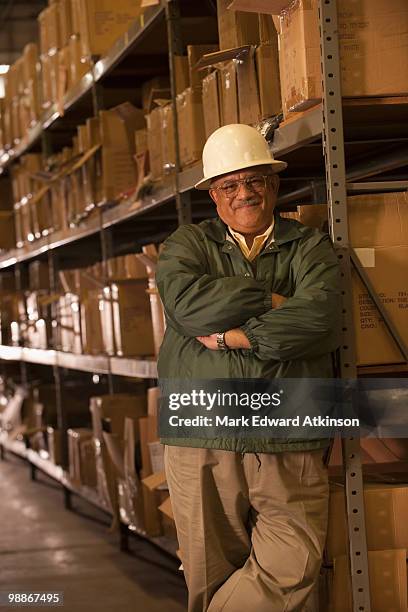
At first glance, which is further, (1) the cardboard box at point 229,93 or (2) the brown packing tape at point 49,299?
(2) the brown packing tape at point 49,299

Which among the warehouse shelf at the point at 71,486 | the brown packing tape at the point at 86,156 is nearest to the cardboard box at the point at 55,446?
the warehouse shelf at the point at 71,486

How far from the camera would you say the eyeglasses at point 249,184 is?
315 cm

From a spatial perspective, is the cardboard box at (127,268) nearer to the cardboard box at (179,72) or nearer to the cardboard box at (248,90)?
the cardboard box at (179,72)

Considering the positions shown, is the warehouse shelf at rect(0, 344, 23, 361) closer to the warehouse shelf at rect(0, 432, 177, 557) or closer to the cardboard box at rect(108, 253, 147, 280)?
the warehouse shelf at rect(0, 432, 177, 557)

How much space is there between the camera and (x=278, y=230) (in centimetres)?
314

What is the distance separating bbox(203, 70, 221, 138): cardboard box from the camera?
12.8 feet

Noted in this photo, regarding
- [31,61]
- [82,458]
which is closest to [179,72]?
[82,458]

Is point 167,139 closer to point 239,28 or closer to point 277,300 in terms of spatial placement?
point 239,28

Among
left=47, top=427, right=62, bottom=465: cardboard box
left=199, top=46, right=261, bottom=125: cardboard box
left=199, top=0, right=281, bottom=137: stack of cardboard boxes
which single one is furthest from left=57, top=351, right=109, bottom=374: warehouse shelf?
left=199, top=46, right=261, bottom=125: cardboard box

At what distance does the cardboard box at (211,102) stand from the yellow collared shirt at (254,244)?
84 cm

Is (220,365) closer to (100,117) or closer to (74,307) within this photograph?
(100,117)

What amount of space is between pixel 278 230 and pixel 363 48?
607 mm

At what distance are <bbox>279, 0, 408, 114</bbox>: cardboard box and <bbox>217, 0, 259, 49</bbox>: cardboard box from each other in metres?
0.65

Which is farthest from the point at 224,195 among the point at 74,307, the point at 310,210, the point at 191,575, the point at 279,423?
the point at 74,307
